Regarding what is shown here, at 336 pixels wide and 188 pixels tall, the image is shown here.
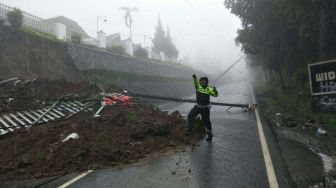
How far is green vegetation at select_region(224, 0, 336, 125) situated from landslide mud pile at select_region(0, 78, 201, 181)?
6.91m

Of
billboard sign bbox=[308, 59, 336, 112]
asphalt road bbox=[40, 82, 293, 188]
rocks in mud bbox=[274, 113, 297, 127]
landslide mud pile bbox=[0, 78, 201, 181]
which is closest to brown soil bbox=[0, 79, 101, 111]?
landslide mud pile bbox=[0, 78, 201, 181]

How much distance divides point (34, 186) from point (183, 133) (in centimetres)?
515

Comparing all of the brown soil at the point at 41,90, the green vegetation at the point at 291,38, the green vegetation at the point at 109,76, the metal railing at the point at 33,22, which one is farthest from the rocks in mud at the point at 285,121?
the metal railing at the point at 33,22

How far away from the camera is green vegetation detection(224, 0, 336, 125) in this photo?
56.6 ft

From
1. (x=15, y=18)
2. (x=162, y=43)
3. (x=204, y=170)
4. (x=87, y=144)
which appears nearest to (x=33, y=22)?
(x=15, y=18)

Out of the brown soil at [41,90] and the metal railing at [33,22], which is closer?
the brown soil at [41,90]

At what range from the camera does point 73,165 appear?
8.48 metres

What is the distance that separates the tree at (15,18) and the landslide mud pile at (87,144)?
1423 cm

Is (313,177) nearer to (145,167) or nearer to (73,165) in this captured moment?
(145,167)

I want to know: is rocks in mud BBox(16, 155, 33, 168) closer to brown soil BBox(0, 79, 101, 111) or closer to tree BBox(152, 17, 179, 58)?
brown soil BBox(0, 79, 101, 111)

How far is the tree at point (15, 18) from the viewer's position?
2475 cm

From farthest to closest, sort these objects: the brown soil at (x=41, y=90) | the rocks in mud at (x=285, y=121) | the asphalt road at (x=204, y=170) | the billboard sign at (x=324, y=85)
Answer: the brown soil at (x=41, y=90) → the rocks in mud at (x=285, y=121) → the billboard sign at (x=324, y=85) → the asphalt road at (x=204, y=170)

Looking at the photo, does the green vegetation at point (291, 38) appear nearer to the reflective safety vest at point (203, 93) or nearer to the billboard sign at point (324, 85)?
the billboard sign at point (324, 85)

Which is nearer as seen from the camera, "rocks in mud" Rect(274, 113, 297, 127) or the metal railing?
"rocks in mud" Rect(274, 113, 297, 127)
